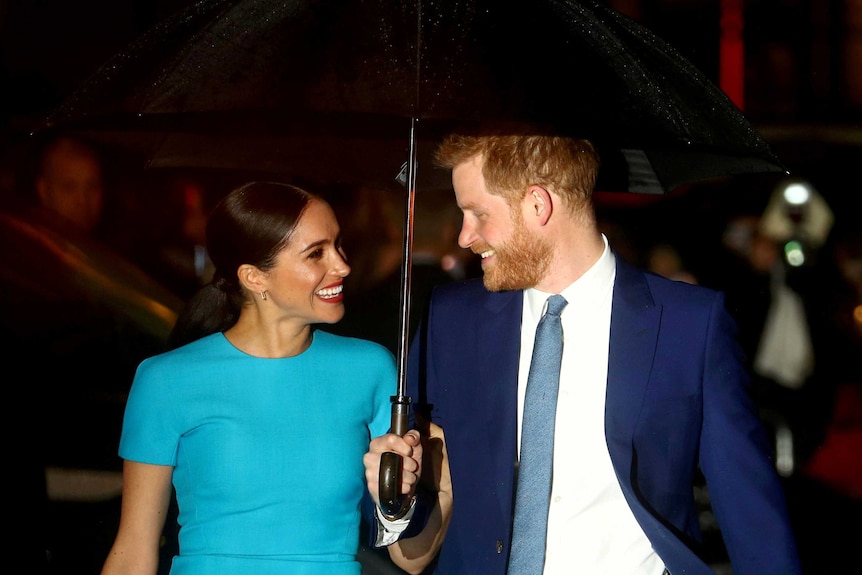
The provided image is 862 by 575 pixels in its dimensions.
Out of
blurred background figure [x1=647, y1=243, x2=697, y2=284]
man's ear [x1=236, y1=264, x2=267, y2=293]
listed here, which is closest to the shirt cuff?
man's ear [x1=236, y1=264, x2=267, y2=293]

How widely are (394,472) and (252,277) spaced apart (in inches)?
35.9

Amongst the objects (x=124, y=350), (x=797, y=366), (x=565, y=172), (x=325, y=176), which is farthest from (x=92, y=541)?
(x=797, y=366)

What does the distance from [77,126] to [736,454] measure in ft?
6.10

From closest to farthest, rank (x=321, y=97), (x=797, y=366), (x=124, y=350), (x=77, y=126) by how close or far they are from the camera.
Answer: (x=321, y=97) → (x=77, y=126) → (x=124, y=350) → (x=797, y=366)

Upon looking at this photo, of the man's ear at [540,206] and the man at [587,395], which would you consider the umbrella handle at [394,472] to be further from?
the man's ear at [540,206]

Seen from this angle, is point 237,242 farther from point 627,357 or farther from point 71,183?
point 71,183

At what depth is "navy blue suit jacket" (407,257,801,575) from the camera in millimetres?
2557

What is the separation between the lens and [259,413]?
2.90 m

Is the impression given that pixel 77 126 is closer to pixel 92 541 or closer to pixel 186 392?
pixel 186 392

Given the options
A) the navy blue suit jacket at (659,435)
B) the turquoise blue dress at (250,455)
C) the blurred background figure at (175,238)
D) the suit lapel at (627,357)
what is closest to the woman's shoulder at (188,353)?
the turquoise blue dress at (250,455)

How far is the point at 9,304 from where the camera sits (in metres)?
4.70

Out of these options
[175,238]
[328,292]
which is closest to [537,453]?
[328,292]

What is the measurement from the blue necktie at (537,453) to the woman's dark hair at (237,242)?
0.86 m

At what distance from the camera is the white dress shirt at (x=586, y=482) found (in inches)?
101
